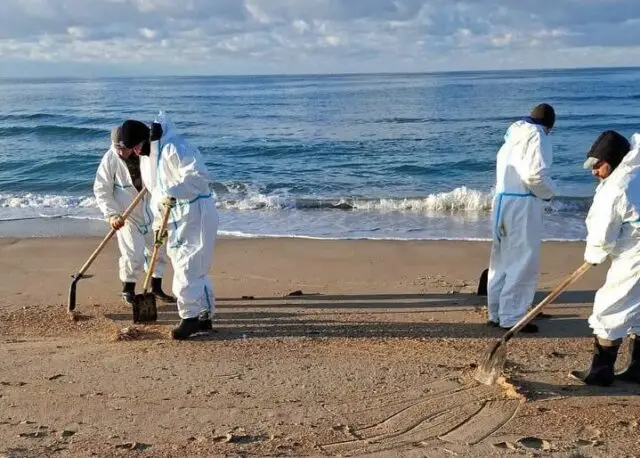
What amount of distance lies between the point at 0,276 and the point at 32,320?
1926 mm

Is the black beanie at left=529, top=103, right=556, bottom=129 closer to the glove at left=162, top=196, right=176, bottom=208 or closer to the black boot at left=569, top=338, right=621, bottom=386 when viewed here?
the black boot at left=569, top=338, right=621, bottom=386

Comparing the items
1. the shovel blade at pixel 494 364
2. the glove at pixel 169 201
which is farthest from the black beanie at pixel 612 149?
the glove at pixel 169 201

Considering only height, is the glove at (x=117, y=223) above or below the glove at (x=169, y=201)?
below

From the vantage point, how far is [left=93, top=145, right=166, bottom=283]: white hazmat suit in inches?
260

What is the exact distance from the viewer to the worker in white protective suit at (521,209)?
224 inches

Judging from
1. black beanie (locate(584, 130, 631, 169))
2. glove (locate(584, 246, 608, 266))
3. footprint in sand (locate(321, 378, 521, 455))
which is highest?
black beanie (locate(584, 130, 631, 169))

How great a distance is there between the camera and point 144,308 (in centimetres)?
622

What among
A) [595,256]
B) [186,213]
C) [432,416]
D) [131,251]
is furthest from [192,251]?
[595,256]

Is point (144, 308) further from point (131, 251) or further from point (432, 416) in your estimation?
point (432, 416)

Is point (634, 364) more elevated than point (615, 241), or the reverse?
point (615, 241)

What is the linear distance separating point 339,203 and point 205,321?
7983 mm

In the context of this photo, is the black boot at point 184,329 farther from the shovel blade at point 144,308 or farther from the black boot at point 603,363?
the black boot at point 603,363

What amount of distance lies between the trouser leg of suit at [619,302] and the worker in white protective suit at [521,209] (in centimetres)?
125

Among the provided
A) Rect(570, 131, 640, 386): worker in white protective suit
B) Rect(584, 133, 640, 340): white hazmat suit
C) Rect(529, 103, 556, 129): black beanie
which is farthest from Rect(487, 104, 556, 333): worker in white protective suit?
Rect(584, 133, 640, 340): white hazmat suit
